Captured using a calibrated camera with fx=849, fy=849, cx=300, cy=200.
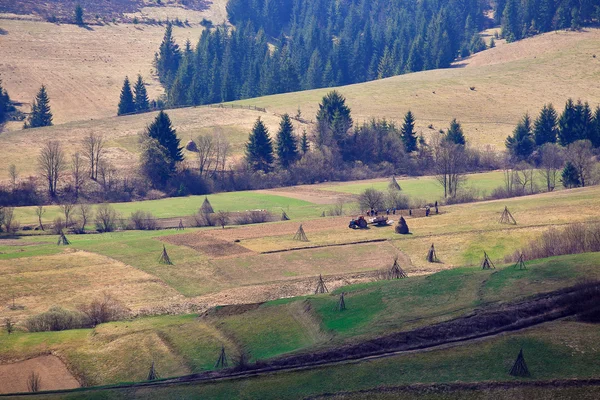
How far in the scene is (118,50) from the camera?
642 ft

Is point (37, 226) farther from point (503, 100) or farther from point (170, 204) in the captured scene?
point (503, 100)

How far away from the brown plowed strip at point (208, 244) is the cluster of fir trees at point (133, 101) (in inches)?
3010

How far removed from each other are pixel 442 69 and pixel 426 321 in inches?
5790

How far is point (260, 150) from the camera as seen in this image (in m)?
120

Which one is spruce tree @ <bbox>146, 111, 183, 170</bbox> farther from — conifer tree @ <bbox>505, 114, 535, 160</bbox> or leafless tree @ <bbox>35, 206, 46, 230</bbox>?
conifer tree @ <bbox>505, 114, 535, 160</bbox>

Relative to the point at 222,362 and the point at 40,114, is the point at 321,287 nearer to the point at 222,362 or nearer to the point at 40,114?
the point at 222,362

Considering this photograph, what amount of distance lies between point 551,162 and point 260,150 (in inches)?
1561

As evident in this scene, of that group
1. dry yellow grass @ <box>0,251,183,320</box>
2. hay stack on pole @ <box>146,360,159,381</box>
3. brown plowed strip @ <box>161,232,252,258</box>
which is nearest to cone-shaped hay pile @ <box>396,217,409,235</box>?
brown plowed strip @ <box>161,232,252,258</box>

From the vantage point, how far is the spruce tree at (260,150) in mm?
119875

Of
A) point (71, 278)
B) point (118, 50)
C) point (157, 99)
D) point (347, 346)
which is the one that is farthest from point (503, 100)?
point (347, 346)

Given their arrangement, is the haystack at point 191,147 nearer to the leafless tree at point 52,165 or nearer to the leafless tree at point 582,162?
the leafless tree at point 52,165

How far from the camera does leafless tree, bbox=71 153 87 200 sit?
106312 mm

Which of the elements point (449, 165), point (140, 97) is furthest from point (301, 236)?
point (140, 97)

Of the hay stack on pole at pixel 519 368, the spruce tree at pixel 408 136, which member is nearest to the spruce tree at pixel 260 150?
the spruce tree at pixel 408 136
